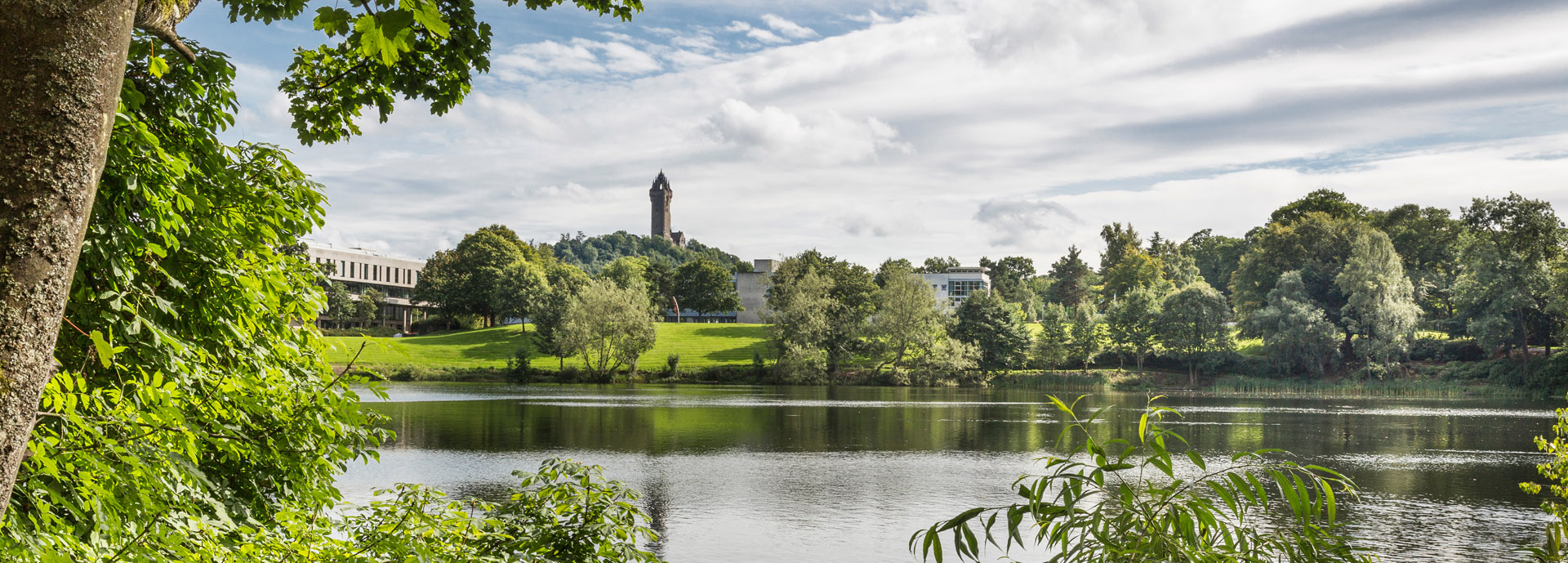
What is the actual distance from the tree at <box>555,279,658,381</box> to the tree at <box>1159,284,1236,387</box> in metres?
37.6

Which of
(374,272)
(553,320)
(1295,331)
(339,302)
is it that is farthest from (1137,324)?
(374,272)

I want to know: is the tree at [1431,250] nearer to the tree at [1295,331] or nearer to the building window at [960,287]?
the tree at [1295,331]

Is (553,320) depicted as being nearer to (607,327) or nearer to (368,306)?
(607,327)

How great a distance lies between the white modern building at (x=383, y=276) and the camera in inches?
3964

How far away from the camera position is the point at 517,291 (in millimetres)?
85812

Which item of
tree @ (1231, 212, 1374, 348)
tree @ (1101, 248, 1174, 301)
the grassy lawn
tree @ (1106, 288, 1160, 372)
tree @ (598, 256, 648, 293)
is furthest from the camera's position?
tree @ (1101, 248, 1174, 301)

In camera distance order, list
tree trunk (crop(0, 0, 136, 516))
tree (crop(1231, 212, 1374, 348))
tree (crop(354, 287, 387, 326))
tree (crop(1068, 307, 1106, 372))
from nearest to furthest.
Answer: tree trunk (crop(0, 0, 136, 516))
tree (crop(1068, 307, 1106, 372))
tree (crop(1231, 212, 1374, 348))
tree (crop(354, 287, 387, 326))

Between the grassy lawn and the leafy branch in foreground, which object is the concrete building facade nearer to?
the grassy lawn

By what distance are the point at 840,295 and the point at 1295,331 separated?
110ft

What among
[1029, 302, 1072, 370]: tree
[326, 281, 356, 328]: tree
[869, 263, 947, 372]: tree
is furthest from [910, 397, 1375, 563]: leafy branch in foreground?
[326, 281, 356, 328]: tree

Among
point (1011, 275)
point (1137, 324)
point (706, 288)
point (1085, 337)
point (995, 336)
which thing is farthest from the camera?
point (1011, 275)

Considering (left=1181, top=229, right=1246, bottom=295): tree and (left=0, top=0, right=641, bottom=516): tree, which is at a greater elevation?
(left=1181, top=229, right=1246, bottom=295): tree

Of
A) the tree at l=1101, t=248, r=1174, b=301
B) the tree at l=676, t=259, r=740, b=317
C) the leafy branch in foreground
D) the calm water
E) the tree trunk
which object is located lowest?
the calm water

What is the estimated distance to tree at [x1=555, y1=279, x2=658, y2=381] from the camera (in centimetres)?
6706
